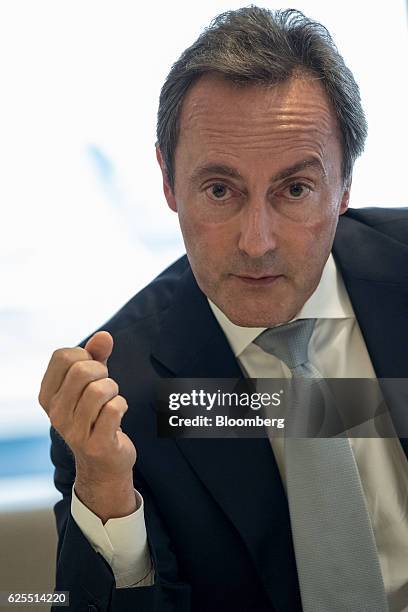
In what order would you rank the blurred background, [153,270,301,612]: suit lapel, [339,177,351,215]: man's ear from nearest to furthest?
[153,270,301,612]: suit lapel, [339,177,351,215]: man's ear, the blurred background

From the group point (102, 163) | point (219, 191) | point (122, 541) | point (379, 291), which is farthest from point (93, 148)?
point (122, 541)

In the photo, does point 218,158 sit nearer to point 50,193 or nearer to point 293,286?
point 293,286

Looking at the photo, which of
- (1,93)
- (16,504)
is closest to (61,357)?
(16,504)

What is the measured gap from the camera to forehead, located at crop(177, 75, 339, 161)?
37.0 inches

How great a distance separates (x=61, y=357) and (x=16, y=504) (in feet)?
1.05

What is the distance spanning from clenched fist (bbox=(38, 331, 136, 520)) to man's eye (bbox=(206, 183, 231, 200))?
0.66ft

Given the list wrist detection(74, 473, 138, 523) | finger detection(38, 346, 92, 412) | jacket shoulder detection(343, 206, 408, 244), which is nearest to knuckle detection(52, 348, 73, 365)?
finger detection(38, 346, 92, 412)

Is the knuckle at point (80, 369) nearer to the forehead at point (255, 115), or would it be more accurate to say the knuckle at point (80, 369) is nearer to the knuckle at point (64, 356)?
the knuckle at point (64, 356)

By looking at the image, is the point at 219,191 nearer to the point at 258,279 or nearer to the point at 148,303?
the point at 258,279

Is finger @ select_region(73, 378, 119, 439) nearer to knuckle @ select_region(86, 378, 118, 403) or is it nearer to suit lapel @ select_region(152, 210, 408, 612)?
knuckle @ select_region(86, 378, 118, 403)

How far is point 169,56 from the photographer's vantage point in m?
1.27

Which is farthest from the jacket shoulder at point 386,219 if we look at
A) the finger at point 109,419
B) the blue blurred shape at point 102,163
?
the finger at point 109,419

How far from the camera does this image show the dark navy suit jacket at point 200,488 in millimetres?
956

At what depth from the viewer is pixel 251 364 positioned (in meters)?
1.03
